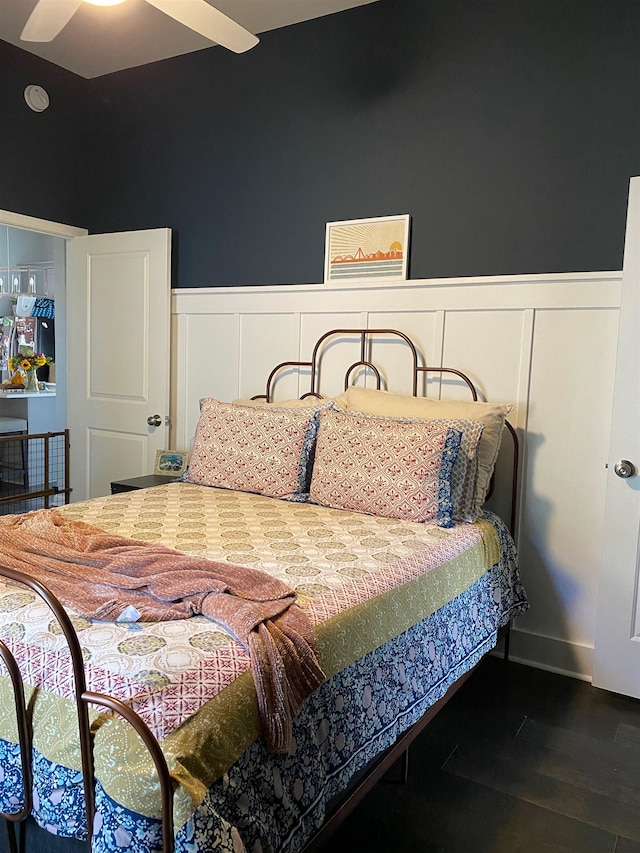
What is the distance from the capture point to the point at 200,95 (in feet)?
12.2

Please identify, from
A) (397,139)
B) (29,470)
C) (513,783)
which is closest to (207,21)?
(397,139)

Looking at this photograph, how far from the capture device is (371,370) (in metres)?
3.23

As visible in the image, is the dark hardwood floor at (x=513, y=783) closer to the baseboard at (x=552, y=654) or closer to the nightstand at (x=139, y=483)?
the baseboard at (x=552, y=654)

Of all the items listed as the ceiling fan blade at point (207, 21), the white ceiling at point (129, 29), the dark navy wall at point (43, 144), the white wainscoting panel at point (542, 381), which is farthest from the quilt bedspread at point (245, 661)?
Answer: the white ceiling at point (129, 29)

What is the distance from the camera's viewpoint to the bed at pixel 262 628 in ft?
3.84

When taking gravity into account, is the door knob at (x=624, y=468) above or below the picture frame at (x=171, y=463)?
above

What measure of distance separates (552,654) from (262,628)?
1944 mm

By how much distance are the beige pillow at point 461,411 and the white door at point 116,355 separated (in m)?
1.47

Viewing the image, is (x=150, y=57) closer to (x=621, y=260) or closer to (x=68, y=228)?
(x=68, y=228)

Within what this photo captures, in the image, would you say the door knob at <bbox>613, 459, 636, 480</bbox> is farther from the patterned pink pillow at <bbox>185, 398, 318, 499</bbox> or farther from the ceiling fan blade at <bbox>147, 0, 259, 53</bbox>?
the ceiling fan blade at <bbox>147, 0, 259, 53</bbox>

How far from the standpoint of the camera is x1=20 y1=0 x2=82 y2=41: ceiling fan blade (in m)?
2.14

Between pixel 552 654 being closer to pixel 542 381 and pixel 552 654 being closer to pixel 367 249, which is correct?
pixel 542 381

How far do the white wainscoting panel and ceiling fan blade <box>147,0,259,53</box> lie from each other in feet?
4.00

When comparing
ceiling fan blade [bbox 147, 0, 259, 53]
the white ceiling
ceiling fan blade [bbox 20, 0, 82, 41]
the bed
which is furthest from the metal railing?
ceiling fan blade [bbox 147, 0, 259, 53]
